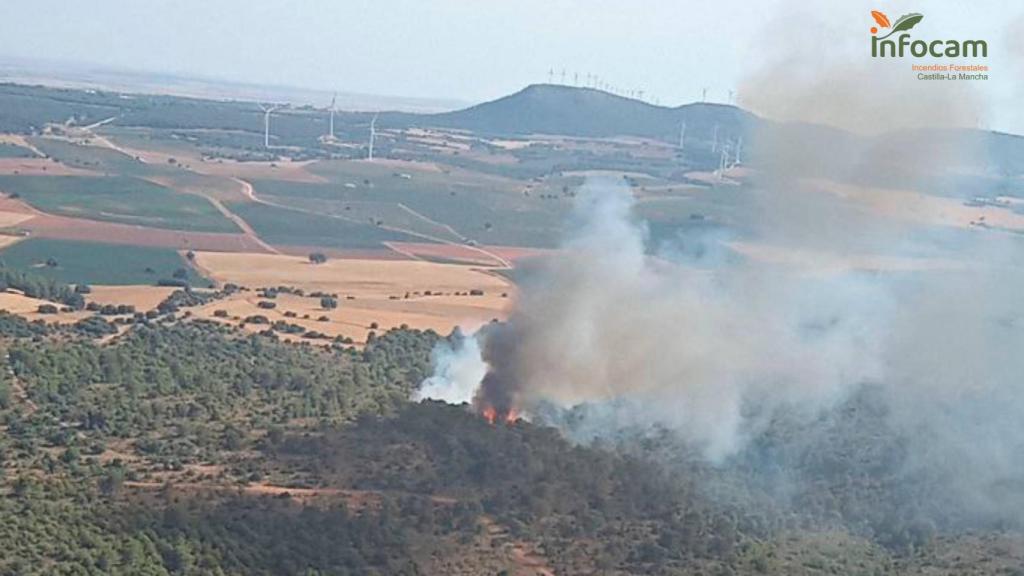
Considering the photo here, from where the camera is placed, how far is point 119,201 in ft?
468

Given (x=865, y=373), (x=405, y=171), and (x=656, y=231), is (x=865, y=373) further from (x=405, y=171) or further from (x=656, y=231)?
(x=405, y=171)

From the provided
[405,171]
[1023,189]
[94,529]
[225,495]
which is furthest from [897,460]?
[405,171]

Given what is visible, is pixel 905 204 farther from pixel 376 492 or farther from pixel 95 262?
pixel 95 262

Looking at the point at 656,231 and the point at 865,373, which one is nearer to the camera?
the point at 865,373

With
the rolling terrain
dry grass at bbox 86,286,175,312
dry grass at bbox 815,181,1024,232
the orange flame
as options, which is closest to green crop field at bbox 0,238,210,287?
the rolling terrain

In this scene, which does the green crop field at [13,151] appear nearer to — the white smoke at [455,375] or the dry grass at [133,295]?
the dry grass at [133,295]

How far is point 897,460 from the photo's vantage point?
60531 mm

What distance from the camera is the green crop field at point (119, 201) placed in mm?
132375

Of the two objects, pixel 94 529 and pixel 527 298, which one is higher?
pixel 527 298

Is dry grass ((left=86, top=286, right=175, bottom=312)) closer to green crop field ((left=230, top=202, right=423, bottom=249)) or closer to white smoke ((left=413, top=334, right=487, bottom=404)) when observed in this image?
white smoke ((left=413, top=334, right=487, bottom=404))

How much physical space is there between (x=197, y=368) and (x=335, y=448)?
57.3ft

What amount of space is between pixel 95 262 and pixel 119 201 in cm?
3750

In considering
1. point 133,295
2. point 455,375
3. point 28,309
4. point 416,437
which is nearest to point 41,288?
point 133,295

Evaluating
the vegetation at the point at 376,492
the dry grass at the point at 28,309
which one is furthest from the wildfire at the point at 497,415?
the dry grass at the point at 28,309
